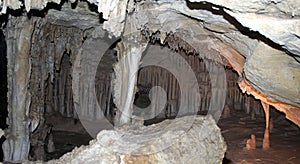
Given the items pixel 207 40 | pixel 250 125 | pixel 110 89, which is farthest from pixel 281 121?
pixel 207 40

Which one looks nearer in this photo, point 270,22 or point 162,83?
point 270,22

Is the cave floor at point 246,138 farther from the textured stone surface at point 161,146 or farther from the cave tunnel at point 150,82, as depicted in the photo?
the textured stone surface at point 161,146

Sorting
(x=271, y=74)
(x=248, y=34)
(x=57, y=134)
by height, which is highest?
(x=248, y=34)

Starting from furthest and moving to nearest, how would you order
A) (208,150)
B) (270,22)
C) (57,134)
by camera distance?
(57,134), (208,150), (270,22)

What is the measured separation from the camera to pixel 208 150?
4.11 m

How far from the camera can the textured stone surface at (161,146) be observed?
374 cm

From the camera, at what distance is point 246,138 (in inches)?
407

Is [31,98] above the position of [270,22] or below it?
below

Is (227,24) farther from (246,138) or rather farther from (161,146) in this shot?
(246,138)

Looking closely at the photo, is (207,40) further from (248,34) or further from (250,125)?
(250,125)

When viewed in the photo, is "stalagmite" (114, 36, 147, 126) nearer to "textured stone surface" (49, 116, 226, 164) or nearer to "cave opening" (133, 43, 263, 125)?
"textured stone surface" (49, 116, 226, 164)

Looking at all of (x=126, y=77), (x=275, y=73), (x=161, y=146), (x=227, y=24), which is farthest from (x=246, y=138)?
(x=161, y=146)

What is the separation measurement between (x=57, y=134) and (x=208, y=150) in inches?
326

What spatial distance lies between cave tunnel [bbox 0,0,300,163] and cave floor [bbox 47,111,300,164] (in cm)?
3
